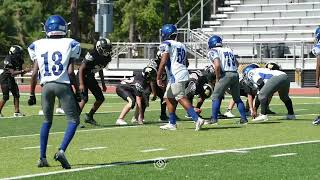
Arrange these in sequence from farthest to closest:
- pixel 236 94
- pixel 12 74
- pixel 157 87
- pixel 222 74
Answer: pixel 12 74 < pixel 157 87 < pixel 236 94 < pixel 222 74

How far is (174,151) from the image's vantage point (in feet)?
38.1

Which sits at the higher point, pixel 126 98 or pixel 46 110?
pixel 46 110

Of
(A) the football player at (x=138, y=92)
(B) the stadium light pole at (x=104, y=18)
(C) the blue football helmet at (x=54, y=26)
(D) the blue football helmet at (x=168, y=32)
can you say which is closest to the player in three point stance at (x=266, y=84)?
(A) the football player at (x=138, y=92)

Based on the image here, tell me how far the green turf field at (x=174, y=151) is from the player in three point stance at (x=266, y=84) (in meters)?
0.39

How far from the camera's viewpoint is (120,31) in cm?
6831

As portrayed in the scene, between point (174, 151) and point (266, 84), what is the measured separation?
5494mm

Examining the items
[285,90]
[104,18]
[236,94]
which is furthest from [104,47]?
[104,18]

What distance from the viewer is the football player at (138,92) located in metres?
16.8

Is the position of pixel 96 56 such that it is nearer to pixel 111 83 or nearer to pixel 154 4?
pixel 111 83

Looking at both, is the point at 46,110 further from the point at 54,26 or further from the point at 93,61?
the point at 93,61

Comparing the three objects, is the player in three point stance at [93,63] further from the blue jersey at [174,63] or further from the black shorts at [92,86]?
the blue jersey at [174,63]

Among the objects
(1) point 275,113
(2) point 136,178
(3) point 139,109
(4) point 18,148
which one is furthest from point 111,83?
(2) point 136,178

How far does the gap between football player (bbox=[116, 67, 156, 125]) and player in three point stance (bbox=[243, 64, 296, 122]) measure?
210cm

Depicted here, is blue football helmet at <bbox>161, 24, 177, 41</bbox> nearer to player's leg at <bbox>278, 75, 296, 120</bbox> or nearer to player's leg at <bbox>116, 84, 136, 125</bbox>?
player's leg at <bbox>116, 84, 136, 125</bbox>
